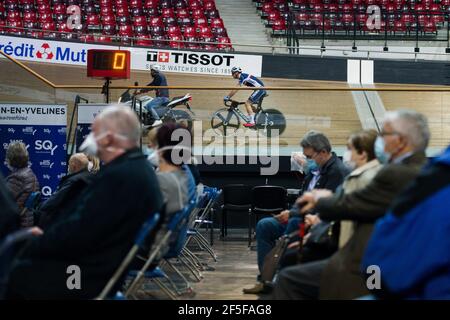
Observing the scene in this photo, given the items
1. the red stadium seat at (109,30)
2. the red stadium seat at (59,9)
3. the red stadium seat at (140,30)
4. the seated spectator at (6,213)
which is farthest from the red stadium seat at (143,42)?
the seated spectator at (6,213)

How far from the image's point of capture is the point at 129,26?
1992 cm

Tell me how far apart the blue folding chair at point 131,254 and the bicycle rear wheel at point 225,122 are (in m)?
7.35

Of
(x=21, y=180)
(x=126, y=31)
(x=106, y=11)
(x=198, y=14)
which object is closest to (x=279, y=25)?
(x=198, y=14)

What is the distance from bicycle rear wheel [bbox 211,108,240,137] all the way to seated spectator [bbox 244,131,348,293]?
432 cm

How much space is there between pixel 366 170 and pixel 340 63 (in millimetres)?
13505

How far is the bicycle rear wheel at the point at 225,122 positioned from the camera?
37.6 feet

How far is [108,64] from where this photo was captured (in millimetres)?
10828

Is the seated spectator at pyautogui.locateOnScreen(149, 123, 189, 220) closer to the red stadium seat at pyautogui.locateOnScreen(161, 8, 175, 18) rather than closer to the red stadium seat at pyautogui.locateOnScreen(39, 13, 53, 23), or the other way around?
the red stadium seat at pyautogui.locateOnScreen(39, 13, 53, 23)

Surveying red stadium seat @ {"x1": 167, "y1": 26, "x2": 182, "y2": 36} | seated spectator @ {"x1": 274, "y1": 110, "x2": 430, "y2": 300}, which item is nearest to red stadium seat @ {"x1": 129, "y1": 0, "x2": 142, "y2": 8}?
red stadium seat @ {"x1": 167, "y1": 26, "x2": 182, "y2": 36}

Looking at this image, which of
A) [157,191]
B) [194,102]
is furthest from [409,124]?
[194,102]

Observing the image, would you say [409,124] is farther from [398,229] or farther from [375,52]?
[375,52]

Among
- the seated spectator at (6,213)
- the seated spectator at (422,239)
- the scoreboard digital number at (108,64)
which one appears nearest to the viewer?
the seated spectator at (422,239)

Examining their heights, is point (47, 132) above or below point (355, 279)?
above

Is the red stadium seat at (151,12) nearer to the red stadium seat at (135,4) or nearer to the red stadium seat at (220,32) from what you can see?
the red stadium seat at (135,4)
